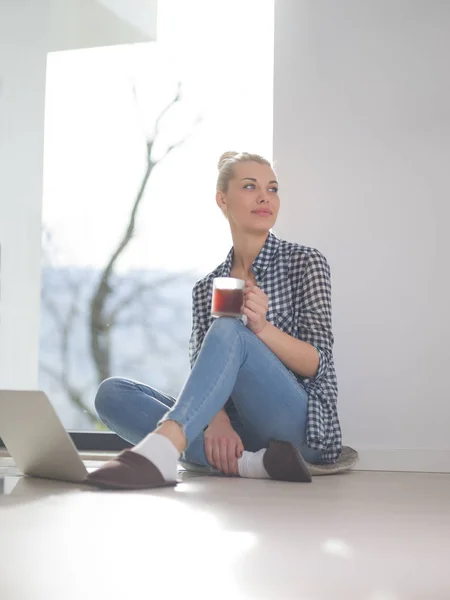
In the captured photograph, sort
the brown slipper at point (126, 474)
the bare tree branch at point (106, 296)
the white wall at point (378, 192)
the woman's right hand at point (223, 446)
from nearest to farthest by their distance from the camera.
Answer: the brown slipper at point (126, 474) < the woman's right hand at point (223, 446) < the white wall at point (378, 192) < the bare tree branch at point (106, 296)

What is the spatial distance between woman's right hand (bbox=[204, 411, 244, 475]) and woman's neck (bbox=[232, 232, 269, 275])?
23.1 inches

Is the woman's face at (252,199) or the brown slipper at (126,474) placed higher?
the woman's face at (252,199)

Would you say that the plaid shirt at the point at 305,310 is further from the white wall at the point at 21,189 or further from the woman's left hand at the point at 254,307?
the white wall at the point at 21,189

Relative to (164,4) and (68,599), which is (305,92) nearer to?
(164,4)

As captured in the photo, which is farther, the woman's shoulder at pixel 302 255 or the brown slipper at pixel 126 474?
the woman's shoulder at pixel 302 255

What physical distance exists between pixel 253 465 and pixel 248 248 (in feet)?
2.52

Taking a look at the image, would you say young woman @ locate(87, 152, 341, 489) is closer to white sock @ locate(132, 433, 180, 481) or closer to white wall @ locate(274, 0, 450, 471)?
white sock @ locate(132, 433, 180, 481)

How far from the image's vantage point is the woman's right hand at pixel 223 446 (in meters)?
2.48

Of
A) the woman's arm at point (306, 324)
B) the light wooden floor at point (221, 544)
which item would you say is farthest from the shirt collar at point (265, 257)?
the light wooden floor at point (221, 544)

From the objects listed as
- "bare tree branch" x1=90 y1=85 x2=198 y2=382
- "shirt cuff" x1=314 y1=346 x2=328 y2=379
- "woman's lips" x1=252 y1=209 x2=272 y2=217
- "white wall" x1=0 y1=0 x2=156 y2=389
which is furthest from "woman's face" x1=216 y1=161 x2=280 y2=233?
"white wall" x1=0 y1=0 x2=156 y2=389

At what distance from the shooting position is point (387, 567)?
1.12 meters

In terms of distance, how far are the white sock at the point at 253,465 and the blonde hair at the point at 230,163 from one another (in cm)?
98

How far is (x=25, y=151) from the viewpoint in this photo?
13.1 ft

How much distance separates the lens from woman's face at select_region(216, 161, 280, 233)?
283 centimetres
